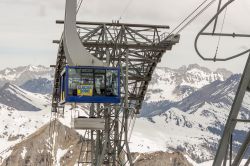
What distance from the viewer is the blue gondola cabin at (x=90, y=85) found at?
122ft

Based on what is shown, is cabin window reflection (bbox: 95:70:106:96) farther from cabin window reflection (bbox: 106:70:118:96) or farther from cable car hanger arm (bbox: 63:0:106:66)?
cable car hanger arm (bbox: 63:0:106:66)

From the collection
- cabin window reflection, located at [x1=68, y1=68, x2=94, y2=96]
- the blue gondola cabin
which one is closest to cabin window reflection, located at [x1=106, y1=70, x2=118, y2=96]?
the blue gondola cabin

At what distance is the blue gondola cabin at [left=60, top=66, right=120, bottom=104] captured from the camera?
3725cm

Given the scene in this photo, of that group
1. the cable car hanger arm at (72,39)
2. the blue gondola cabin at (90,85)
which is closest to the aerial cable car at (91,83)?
the blue gondola cabin at (90,85)

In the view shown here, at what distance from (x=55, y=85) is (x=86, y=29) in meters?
17.6

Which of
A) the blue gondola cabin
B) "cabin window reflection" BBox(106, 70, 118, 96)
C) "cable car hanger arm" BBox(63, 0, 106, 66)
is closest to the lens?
the blue gondola cabin

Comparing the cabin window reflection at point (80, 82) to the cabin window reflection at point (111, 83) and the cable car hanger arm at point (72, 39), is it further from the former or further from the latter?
the cable car hanger arm at point (72, 39)

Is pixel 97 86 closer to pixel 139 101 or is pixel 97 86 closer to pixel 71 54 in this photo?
Answer: pixel 71 54

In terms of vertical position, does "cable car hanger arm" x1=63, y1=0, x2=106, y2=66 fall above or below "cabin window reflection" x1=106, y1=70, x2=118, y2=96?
above

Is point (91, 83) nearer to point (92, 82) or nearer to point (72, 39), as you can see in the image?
point (92, 82)

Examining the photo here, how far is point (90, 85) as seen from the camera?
3784cm

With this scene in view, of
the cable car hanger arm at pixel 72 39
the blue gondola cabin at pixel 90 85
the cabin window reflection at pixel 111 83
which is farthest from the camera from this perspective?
the cable car hanger arm at pixel 72 39

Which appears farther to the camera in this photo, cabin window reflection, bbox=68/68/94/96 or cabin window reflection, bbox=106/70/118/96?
cabin window reflection, bbox=106/70/118/96

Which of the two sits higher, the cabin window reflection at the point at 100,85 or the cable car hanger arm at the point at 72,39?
the cable car hanger arm at the point at 72,39
